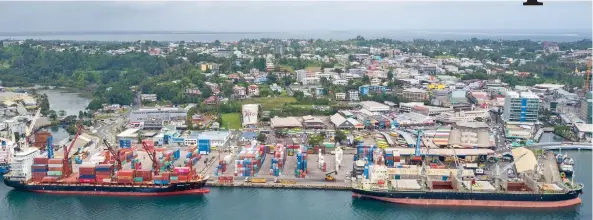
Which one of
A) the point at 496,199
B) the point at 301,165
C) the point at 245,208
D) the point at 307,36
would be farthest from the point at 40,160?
the point at 307,36

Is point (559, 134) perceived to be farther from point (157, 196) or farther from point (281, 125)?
point (157, 196)

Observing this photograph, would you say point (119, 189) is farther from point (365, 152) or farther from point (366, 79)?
point (366, 79)

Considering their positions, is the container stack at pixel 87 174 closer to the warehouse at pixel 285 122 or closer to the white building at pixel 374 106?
the warehouse at pixel 285 122

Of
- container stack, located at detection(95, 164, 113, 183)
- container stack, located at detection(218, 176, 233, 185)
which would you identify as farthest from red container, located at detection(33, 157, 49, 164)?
container stack, located at detection(218, 176, 233, 185)

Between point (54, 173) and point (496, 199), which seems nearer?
point (496, 199)

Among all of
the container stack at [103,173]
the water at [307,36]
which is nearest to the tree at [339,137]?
the container stack at [103,173]

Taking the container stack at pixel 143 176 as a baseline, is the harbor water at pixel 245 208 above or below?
below
